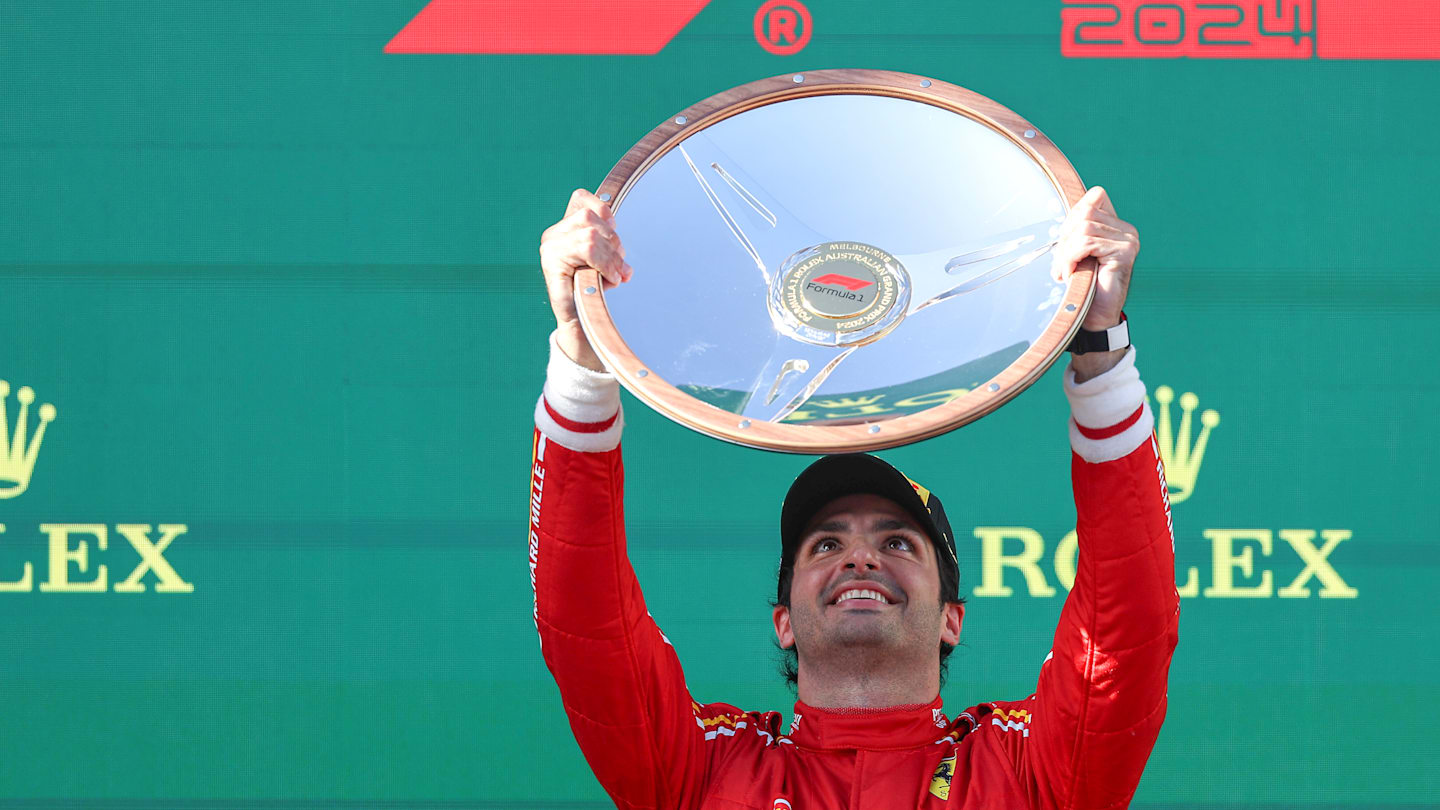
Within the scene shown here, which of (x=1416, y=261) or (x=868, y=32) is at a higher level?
(x=868, y=32)

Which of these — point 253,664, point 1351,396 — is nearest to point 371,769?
point 253,664

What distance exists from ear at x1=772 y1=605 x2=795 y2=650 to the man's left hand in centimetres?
62

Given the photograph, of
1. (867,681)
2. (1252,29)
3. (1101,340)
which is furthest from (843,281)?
(1252,29)

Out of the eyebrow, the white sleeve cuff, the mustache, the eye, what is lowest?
the mustache

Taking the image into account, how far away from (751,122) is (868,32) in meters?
0.74

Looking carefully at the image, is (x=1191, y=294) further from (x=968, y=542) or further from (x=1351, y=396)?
(x=968, y=542)

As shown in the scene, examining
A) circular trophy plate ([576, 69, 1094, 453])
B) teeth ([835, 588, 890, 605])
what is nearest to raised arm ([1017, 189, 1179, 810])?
circular trophy plate ([576, 69, 1094, 453])

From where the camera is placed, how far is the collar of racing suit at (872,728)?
177cm

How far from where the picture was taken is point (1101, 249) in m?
1.48

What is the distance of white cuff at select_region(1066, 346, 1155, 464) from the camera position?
156 cm

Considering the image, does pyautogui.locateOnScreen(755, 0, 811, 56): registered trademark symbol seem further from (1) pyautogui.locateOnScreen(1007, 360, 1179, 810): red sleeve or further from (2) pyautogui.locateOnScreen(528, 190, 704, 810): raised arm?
(1) pyautogui.locateOnScreen(1007, 360, 1179, 810): red sleeve

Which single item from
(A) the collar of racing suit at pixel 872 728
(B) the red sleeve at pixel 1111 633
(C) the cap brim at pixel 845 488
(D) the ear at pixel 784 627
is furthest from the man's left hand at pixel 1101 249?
(D) the ear at pixel 784 627

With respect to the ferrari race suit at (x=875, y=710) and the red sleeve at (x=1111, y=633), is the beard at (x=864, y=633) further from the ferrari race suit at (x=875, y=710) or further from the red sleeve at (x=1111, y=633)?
the red sleeve at (x=1111, y=633)

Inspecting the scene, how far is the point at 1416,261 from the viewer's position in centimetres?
233
